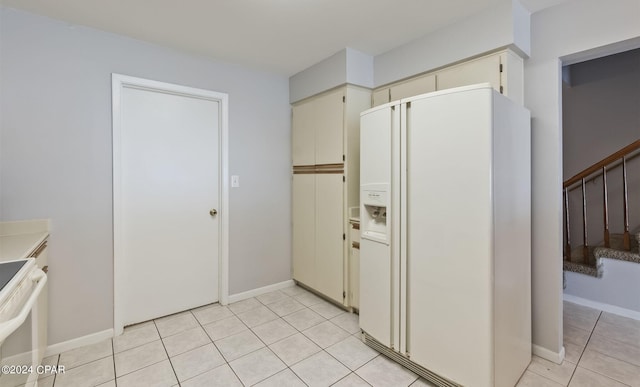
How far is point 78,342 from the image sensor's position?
7.06 ft

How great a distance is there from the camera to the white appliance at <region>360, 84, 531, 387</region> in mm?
1502

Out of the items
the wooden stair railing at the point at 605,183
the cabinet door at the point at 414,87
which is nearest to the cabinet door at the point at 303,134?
the cabinet door at the point at 414,87

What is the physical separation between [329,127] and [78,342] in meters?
2.67

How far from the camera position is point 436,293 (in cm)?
168

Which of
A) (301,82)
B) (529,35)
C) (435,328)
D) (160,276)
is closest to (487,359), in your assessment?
(435,328)

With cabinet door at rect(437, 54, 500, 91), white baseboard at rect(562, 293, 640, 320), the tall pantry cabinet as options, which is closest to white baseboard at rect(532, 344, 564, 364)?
white baseboard at rect(562, 293, 640, 320)

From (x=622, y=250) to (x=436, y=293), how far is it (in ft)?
7.77

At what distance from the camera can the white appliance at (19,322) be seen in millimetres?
1013

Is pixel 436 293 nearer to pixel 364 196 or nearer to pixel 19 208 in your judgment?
pixel 364 196

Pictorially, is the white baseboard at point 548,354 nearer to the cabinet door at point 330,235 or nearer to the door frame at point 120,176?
the cabinet door at point 330,235

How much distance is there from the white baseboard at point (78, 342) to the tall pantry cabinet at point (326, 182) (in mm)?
1769

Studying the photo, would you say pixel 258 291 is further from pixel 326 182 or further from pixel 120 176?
pixel 120 176

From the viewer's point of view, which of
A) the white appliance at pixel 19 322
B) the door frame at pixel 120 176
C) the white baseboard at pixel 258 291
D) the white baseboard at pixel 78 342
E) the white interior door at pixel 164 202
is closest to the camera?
the white appliance at pixel 19 322

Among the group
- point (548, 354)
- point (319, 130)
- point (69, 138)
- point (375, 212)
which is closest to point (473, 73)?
point (375, 212)
